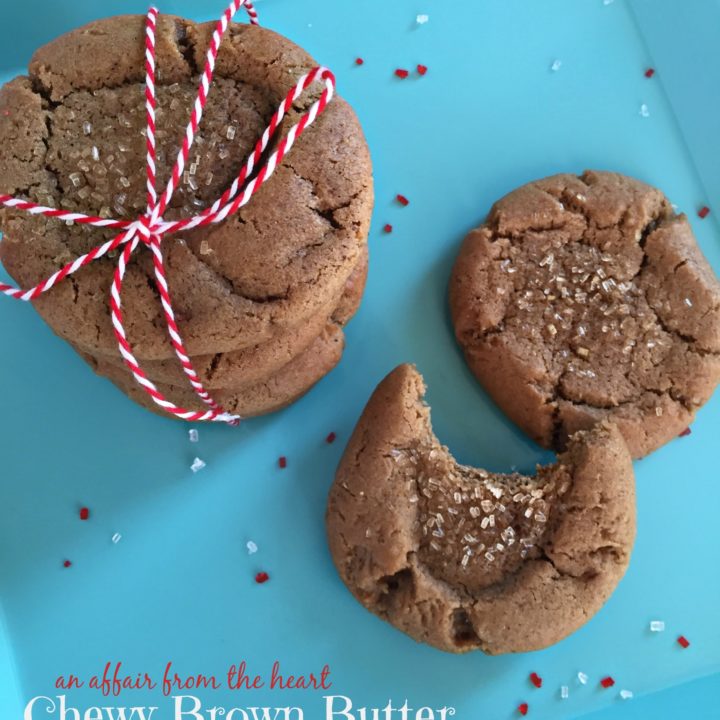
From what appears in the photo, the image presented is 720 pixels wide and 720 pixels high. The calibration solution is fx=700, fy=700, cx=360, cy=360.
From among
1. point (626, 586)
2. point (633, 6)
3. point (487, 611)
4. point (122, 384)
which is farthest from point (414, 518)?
point (633, 6)

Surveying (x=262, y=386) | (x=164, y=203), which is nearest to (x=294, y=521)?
(x=262, y=386)

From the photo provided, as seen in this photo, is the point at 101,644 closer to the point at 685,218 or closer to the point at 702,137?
the point at 685,218

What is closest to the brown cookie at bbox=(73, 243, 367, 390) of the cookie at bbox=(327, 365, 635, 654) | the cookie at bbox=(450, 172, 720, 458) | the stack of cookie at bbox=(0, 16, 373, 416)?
the stack of cookie at bbox=(0, 16, 373, 416)

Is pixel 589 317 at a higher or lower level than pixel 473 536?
higher

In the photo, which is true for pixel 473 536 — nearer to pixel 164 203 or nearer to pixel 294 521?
pixel 294 521

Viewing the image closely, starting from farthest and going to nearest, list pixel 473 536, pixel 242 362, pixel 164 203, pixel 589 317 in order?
1. pixel 589 317
2. pixel 473 536
3. pixel 242 362
4. pixel 164 203

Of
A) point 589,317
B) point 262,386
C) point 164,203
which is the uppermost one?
point 164,203

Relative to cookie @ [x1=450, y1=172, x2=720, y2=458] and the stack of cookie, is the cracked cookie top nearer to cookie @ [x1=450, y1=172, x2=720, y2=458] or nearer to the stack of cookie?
the stack of cookie
